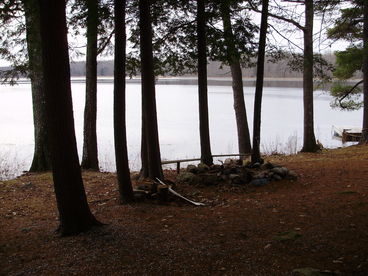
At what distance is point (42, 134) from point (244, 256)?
8.29 m

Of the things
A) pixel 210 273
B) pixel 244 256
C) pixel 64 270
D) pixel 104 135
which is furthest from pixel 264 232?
pixel 104 135

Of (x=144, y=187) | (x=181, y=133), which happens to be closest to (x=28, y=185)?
(x=144, y=187)

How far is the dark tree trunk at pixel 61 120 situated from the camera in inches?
185

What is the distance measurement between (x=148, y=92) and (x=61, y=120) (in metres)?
2.59

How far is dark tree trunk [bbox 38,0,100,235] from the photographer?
4.71 meters

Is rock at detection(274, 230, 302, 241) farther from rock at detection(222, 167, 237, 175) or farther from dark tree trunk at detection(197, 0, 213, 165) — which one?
dark tree trunk at detection(197, 0, 213, 165)

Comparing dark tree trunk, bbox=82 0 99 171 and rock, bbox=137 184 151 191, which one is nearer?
rock, bbox=137 184 151 191

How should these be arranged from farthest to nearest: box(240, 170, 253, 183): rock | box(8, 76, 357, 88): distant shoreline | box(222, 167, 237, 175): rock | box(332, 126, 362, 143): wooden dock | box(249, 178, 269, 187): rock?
box(332, 126, 362, 143): wooden dock
box(8, 76, 357, 88): distant shoreline
box(222, 167, 237, 175): rock
box(240, 170, 253, 183): rock
box(249, 178, 269, 187): rock

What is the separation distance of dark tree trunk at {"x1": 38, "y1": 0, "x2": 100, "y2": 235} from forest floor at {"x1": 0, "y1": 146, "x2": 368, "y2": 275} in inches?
12.8

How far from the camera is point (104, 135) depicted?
2500cm

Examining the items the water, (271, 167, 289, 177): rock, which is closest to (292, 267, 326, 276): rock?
(271, 167, 289, 177): rock

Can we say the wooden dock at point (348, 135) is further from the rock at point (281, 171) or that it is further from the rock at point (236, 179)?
the rock at point (236, 179)

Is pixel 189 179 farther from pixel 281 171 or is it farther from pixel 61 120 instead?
pixel 61 120

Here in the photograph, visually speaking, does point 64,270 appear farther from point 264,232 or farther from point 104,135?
point 104,135
